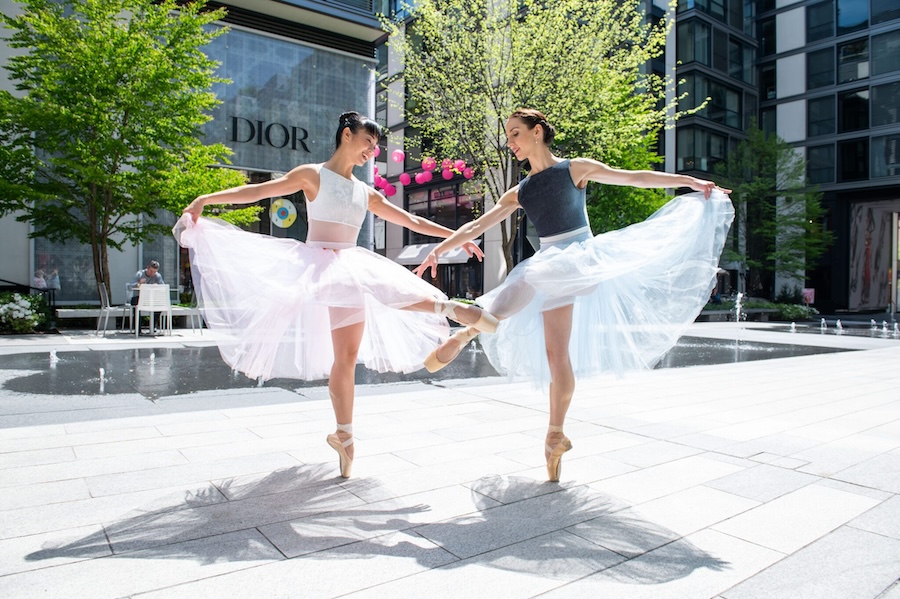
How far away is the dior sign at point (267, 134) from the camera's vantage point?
2341 centimetres

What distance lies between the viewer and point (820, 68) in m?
40.2

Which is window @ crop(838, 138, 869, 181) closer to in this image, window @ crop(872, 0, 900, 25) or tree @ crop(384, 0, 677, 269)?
window @ crop(872, 0, 900, 25)

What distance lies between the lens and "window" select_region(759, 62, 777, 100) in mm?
42562

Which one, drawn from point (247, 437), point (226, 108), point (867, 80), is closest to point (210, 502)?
point (247, 437)

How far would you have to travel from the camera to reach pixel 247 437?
4949 millimetres

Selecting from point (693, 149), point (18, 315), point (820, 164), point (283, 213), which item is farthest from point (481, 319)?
point (820, 164)

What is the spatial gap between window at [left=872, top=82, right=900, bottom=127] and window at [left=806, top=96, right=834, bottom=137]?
2607 mm

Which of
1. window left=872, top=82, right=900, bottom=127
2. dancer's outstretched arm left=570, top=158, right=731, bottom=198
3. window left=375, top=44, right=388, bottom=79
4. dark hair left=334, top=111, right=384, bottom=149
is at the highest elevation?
window left=375, top=44, right=388, bottom=79

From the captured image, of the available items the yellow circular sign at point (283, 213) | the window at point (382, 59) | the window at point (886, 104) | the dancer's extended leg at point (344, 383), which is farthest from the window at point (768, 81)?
the dancer's extended leg at point (344, 383)

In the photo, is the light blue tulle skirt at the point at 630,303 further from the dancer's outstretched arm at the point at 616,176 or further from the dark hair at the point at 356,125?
the dark hair at the point at 356,125

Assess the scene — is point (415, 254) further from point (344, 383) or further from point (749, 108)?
point (344, 383)

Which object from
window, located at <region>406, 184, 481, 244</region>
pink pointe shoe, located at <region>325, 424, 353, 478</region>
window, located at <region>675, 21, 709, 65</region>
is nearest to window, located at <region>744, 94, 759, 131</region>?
window, located at <region>675, 21, 709, 65</region>

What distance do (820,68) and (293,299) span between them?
4709 cm

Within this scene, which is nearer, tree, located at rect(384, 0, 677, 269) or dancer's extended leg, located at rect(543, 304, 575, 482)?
dancer's extended leg, located at rect(543, 304, 575, 482)
